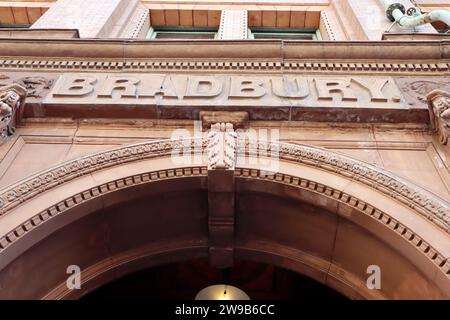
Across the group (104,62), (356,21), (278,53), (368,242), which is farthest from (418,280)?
(356,21)

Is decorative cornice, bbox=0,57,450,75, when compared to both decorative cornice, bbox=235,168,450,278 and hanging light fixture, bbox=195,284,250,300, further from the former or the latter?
hanging light fixture, bbox=195,284,250,300

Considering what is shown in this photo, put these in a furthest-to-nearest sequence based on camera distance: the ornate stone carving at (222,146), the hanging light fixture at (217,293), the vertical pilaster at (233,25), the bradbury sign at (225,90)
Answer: the vertical pilaster at (233,25)
the hanging light fixture at (217,293)
the bradbury sign at (225,90)
the ornate stone carving at (222,146)

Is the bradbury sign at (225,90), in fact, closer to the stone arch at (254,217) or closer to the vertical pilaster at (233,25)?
the stone arch at (254,217)

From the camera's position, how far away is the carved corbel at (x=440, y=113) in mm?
4984

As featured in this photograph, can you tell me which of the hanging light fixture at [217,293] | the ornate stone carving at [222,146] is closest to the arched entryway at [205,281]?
the hanging light fixture at [217,293]

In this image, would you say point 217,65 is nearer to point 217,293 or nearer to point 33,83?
point 33,83

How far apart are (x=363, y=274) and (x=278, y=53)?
3549mm

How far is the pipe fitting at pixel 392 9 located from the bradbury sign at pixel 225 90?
358 centimetres

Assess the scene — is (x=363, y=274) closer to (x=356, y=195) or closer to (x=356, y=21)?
(x=356, y=195)

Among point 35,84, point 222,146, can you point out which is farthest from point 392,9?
point 35,84

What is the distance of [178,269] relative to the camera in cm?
832

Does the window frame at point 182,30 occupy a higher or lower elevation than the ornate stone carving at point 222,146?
higher

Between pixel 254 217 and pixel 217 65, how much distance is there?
2.60 meters
